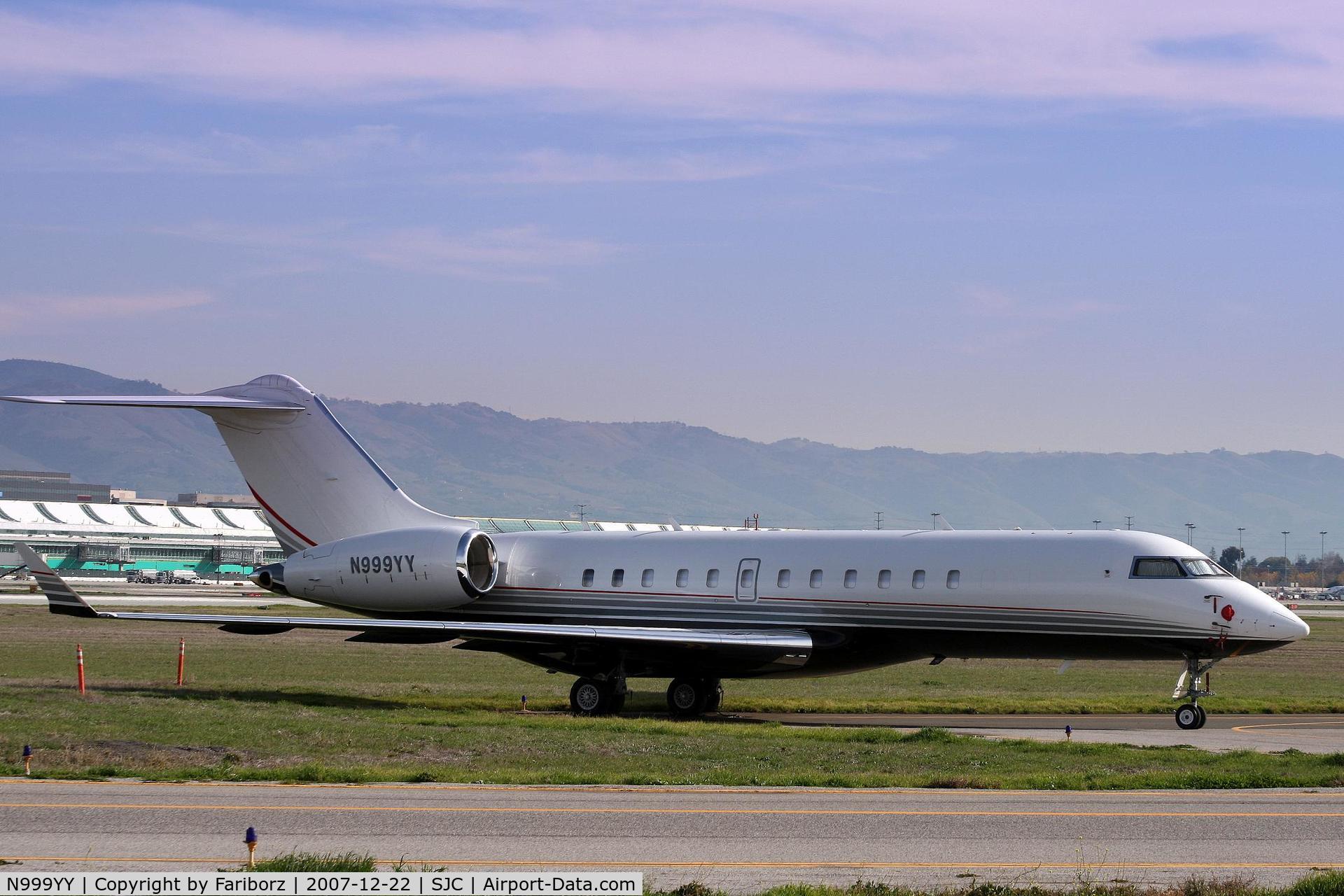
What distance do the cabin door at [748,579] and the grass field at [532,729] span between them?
233 centimetres

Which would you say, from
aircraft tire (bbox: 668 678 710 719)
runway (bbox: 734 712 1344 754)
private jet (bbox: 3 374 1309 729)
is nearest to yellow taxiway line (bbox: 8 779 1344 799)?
runway (bbox: 734 712 1344 754)

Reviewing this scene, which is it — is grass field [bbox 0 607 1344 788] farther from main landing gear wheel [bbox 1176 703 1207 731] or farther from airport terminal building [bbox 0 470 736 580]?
airport terminal building [bbox 0 470 736 580]

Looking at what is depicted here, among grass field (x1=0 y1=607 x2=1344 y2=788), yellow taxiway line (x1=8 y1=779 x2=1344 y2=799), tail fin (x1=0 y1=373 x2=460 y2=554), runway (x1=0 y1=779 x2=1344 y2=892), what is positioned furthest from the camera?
tail fin (x1=0 y1=373 x2=460 y2=554)

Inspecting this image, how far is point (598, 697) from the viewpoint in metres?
27.2

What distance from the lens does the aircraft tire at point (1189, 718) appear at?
24.1 meters

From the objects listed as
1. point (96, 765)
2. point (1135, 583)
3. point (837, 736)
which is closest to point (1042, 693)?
point (1135, 583)

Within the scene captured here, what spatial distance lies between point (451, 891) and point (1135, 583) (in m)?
18.0

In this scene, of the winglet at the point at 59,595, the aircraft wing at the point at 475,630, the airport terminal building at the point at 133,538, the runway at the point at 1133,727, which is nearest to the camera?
the runway at the point at 1133,727

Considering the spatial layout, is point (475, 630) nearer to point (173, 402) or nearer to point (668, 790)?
point (173, 402)

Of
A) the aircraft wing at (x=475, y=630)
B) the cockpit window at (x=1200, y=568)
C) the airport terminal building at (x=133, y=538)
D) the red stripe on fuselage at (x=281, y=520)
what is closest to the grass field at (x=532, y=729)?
the aircraft wing at (x=475, y=630)

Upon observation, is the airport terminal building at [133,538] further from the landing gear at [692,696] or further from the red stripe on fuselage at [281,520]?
the landing gear at [692,696]

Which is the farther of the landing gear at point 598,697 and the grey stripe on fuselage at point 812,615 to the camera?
the landing gear at point 598,697
